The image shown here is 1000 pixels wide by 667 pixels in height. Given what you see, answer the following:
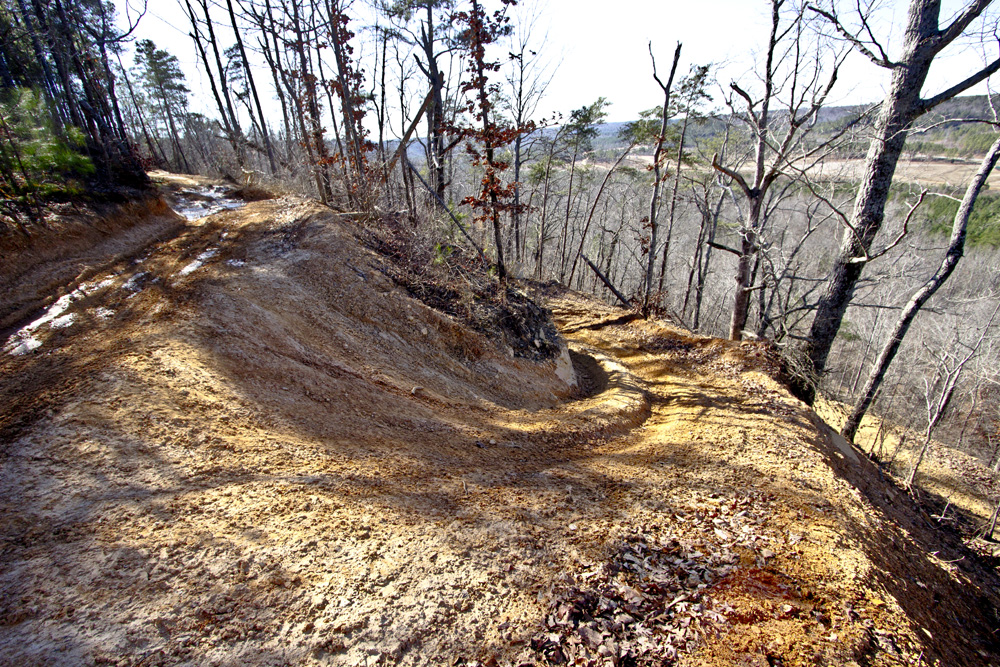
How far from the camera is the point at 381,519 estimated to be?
3.00 meters

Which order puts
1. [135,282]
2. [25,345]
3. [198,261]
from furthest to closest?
[198,261] < [135,282] < [25,345]

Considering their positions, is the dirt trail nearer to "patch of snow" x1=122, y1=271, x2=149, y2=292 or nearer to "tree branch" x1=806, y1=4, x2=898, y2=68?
"patch of snow" x1=122, y1=271, x2=149, y2=292

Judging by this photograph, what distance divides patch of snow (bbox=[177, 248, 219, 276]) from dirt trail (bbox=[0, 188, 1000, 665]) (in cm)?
9

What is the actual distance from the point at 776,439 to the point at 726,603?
3444mm

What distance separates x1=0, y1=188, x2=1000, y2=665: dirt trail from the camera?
2.20m

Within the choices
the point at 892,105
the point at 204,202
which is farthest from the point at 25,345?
the point at 892,105

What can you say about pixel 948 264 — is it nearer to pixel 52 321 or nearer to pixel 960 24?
pixel 960 24

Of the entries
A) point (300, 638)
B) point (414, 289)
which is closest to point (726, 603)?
point (300, 638)

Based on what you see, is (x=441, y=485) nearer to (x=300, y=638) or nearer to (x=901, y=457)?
(x=300, y=638)

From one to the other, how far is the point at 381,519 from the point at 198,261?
232 inches

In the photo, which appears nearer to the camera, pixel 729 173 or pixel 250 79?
pixel 729 173

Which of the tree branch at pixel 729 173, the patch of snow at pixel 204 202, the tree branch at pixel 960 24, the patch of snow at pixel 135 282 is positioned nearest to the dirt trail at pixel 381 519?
the patch of snow at pixel 135 282

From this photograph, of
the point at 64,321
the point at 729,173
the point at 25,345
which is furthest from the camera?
the point at 729,173

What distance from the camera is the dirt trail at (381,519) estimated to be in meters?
2.20
